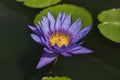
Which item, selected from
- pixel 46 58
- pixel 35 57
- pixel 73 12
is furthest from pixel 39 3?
pixel 46 58

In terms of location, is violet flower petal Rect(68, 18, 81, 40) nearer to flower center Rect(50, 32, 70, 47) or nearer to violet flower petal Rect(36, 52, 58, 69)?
flower center Rect(50, 32, 70, 47)

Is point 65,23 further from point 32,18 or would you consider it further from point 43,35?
point 32,18

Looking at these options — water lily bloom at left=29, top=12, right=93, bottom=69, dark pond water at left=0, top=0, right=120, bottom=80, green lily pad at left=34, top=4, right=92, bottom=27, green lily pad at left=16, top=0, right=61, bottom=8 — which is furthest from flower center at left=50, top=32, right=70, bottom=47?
green lily pad at left=16, top=0, right=61, bottom=8

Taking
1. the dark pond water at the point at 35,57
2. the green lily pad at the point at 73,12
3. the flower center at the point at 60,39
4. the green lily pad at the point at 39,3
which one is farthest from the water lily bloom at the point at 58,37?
the green lily pad at the point at 39,3

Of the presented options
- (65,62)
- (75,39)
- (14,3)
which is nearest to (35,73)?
(65,62)

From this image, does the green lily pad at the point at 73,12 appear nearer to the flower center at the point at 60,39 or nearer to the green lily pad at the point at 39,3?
the green lily pad at the point at 39,3

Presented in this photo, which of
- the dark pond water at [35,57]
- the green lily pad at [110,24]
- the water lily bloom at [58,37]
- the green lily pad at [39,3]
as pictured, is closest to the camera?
the water lily bloom at [58,37]
